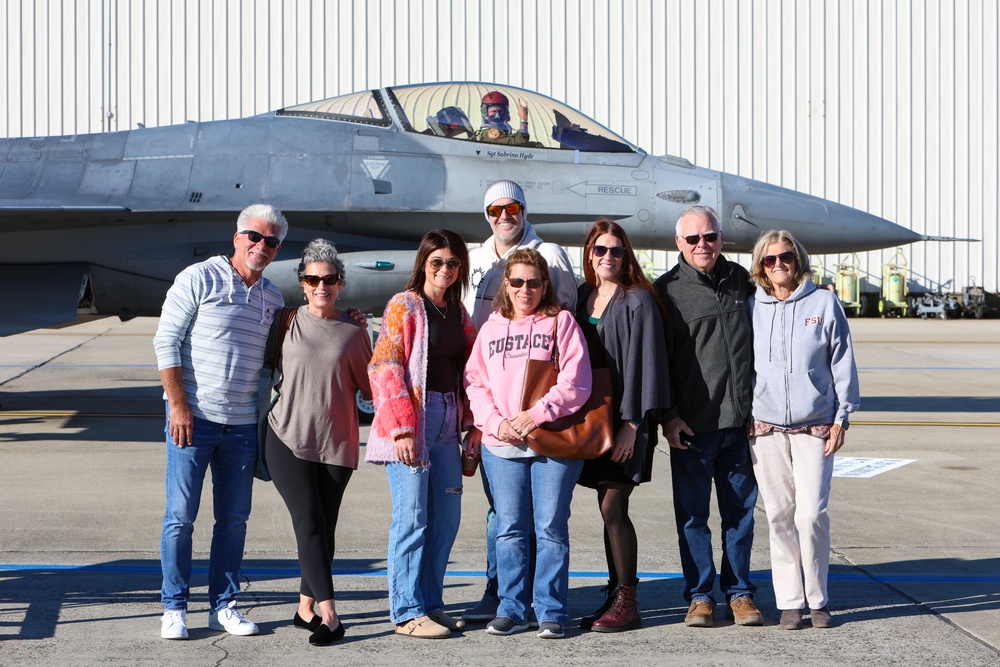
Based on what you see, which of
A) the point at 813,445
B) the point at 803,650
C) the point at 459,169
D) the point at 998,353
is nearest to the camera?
the point at 803,650

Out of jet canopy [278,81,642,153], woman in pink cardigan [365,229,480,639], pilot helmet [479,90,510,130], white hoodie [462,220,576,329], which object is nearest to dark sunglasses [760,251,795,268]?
white hoodie [462,220,576,329]

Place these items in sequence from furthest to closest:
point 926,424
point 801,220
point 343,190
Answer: point 926,424 → point 801,220 → point 343,190

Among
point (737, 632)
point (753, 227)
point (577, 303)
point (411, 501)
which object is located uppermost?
Result: point (753, 227)

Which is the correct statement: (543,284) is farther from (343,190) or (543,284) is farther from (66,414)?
(66,414)

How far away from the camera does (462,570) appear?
5691 millimetres

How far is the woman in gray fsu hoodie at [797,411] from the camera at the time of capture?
15.6 feet

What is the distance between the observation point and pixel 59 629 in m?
4.57

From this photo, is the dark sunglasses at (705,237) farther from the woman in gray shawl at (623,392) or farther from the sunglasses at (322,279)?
the sunglasses at (322,279)

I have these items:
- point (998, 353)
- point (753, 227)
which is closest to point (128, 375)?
point (753, 227)

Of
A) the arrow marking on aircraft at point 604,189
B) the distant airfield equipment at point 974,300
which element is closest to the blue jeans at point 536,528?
the arrow marking on aircraft at point 604,189

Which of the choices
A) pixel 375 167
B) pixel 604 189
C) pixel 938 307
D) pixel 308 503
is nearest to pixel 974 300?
pixel 938 307

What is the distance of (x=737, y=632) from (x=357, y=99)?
785cm

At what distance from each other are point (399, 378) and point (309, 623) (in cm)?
111

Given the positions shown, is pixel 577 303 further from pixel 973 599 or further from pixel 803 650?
pixel 973 599
